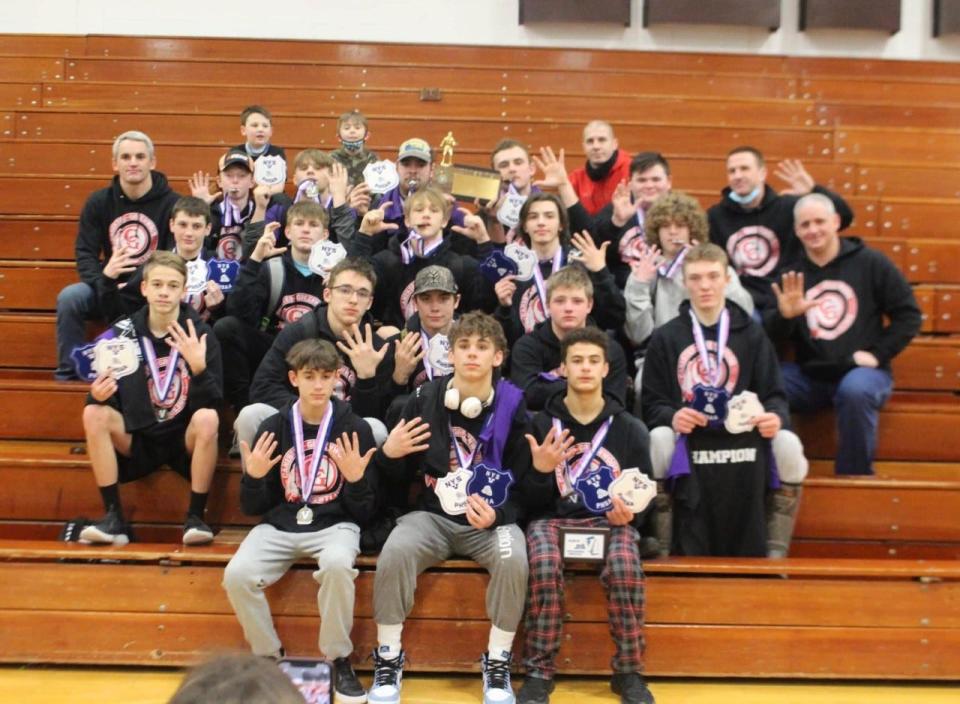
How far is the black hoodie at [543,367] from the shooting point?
3.56m

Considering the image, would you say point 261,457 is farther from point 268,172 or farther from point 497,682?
point 268,172

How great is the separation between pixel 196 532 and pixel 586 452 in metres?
1.28

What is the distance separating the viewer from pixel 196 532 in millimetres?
3387

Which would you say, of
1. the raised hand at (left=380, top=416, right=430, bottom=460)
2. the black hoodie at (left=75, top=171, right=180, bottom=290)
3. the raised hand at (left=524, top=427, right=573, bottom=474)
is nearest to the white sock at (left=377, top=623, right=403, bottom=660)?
the raised hand at (left=380, top=416, right=430, bottom=460)

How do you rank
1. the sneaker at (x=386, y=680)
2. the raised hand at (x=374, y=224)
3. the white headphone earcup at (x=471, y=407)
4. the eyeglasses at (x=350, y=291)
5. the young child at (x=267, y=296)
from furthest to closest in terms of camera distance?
the raised hand at (x=374, y=224) → the young child at (x=267, y=296) → the eyeglasses at (x=350, y=291) → the white headphone earcup at (x=471, y=407) → the sneaker at (x=386, y=680)

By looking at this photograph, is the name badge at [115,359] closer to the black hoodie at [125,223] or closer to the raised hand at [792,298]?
the black hoodie at [125,223]

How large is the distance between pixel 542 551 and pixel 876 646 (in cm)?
112

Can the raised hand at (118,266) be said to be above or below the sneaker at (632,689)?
above

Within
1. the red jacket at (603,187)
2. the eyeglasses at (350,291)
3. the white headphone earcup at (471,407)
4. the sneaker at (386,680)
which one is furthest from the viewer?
the red jacket at (603,187)

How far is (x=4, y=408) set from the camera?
13.4ft

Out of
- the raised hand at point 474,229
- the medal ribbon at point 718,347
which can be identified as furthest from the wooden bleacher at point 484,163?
the raised hand at point 474,229

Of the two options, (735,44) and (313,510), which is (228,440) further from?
(735,44)

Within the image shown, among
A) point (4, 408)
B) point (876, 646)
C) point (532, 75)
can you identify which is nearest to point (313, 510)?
point (4, 408)

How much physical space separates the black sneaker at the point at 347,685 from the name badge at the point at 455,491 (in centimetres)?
55
